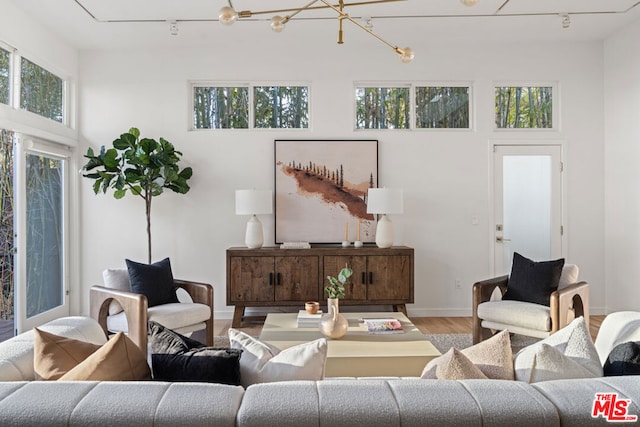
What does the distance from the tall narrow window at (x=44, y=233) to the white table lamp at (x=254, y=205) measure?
198 cm

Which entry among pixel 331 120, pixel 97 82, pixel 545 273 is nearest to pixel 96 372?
pixel 545 273

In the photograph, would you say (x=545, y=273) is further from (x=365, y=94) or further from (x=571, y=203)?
(x=365, y=94)

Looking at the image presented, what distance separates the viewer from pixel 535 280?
3.95 metres

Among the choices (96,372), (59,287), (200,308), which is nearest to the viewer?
(96,372)

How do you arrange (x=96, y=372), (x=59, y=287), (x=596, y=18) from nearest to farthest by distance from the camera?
1. (x=96, y=372)
2. (x=596, y=18)
3. (x=59, y=287)

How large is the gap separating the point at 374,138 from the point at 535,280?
237cm

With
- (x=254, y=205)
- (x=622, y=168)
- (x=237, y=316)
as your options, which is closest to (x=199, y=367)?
(x=254, y=205)

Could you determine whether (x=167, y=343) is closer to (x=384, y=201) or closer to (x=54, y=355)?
(x=54, y=355)

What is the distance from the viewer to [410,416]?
1.14m

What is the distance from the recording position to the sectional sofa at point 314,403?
114cm

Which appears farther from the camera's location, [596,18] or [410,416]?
[596,18]

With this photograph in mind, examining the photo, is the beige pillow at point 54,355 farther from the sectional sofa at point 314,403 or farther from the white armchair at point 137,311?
the white armchair at point 137,311

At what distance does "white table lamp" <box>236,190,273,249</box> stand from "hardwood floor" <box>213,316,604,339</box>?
2.86 ft

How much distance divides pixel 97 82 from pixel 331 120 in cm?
268
